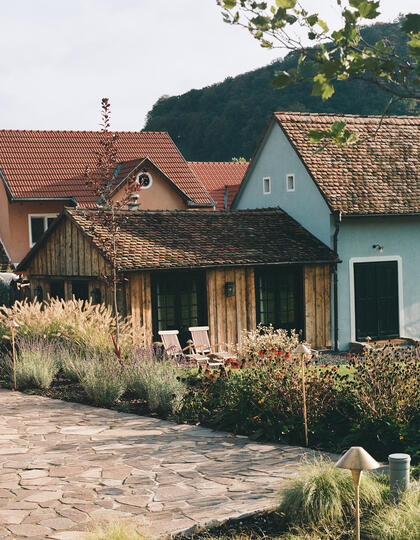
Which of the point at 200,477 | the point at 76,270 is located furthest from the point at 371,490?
the point at 76,270

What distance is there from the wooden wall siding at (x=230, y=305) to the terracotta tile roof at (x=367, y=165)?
3.40 m

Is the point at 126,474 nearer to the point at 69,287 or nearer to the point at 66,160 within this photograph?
the point at 69,287

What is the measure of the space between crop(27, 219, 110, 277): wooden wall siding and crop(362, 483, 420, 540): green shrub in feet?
40.8

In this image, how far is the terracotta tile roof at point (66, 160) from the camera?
3028cm

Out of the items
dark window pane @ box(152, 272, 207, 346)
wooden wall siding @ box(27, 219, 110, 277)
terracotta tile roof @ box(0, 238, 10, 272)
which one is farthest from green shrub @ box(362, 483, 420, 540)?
terracotta tile roof @ box(0, 238, 10, 272)

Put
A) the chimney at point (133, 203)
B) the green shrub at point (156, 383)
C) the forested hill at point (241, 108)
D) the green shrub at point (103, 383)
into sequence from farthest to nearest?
the forested hill at point (241, 108), the chimney at point (133, 203), the green shrub at point (103, 383), the green shrub at point (156, 383)

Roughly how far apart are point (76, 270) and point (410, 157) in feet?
35.2

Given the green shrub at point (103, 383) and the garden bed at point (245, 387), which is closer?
the garden bed at point (245, 387)

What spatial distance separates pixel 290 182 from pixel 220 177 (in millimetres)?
14779

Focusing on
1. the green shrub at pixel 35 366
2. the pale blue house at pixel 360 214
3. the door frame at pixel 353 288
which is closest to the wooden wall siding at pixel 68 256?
the green shrub at pixel 35 366

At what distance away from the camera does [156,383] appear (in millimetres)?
11812

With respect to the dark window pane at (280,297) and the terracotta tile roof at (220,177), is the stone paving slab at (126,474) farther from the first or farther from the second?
the terracotta tile roof at (220,177)

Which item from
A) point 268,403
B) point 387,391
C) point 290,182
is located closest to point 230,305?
point 290,182

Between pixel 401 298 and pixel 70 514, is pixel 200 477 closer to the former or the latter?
pixel 70 514
